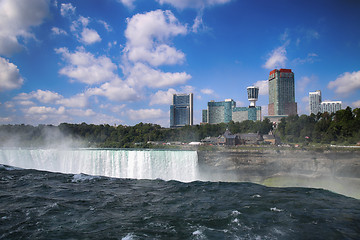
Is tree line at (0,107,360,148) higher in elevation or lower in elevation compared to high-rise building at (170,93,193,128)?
lower

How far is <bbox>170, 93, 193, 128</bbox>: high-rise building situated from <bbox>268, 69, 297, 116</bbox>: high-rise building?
240 ft

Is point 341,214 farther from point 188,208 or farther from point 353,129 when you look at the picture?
point 353,129

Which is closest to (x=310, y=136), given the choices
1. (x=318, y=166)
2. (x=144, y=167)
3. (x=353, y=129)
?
(x=353, y=129)

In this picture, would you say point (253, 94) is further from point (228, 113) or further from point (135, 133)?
point (135, 133)

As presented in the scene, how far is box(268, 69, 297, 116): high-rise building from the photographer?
183m

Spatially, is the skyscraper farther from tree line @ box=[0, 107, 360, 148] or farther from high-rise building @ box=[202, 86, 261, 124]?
tree line @ box=[0, 107, 360, 148]

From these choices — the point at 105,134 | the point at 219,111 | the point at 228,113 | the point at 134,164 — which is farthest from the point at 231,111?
the point at 134,164

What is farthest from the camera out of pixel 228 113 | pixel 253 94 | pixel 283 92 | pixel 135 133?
pixel 253 94

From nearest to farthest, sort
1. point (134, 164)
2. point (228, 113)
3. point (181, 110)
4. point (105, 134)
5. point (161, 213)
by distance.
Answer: point (161, 213) → point (134, 164) → point (105, 134) → point (228, 113) → point (181, 110)

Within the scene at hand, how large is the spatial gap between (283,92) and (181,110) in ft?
282

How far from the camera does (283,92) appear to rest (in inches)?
7195

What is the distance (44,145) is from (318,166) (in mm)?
78828

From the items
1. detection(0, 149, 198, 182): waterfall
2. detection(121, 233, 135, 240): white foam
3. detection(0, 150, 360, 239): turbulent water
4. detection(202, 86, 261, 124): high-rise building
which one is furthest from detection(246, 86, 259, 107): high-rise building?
detection(121, 233, 135, 240): white foam

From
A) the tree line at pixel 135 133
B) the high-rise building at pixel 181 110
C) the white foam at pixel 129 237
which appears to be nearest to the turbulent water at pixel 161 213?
the white foam at pixel 129 237
